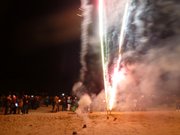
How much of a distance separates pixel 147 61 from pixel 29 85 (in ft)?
61.3

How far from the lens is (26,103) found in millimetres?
21266

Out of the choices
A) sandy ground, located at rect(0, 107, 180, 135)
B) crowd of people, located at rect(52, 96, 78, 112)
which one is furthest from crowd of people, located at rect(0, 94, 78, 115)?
sandy ground, located at rect(0, 107, 180, 135)

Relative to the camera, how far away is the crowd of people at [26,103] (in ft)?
68.2

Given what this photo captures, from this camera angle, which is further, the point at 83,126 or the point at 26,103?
the point at 26,103

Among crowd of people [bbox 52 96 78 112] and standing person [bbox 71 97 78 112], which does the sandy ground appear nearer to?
standing person [bbox 71 97 78 112]

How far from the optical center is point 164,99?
111 feet

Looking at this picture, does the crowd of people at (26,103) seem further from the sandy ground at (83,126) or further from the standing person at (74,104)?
the sandy ground at (83,126)

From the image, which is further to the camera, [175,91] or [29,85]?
[29,85]

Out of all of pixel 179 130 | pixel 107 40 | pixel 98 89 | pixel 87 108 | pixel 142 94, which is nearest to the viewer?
pixel 179 130

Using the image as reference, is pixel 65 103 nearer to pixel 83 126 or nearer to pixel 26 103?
pixel 26 103

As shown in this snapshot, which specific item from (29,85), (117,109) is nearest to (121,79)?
(117,109)

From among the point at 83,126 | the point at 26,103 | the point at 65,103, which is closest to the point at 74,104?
the point at 65,103

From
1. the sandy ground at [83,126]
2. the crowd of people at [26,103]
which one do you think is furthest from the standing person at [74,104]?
the sandy ground at [83,126]

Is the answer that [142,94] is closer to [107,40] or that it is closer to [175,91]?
[175,91]
